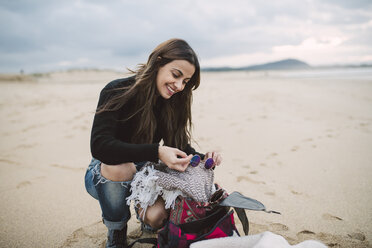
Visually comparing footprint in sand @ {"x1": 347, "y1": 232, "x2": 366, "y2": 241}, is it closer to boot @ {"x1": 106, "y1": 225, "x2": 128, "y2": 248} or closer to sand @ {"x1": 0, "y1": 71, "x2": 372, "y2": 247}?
sand @ {"x1": 0, "y1": 71, "x2": 372, "y2": 247}

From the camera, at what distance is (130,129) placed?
1839mm

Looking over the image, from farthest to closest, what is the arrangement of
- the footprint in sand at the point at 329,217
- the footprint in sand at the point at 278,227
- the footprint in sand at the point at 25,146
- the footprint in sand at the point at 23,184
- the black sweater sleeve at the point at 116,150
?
the footprint in sand at the point at 25,146
the footprint in sand at the point at 23,184
the footprint in sand at the point at 329,217
the footprint in sand at the point at 278,227
the black sweater sleeve at the point at 116,150

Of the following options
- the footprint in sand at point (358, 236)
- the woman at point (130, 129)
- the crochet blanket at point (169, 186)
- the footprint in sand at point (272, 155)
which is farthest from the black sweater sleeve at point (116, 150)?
the footprint in sand at point (272, 155)

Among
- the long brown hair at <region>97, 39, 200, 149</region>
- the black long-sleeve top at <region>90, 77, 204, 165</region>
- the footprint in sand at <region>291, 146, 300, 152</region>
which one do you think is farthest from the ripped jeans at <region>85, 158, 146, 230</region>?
the footprint in sand at <region>291, 146, 300, 152</region>

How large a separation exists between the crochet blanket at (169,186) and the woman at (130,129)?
96 millimetres

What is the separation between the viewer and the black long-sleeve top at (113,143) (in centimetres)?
147

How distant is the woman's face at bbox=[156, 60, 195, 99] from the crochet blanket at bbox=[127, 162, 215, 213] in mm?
571

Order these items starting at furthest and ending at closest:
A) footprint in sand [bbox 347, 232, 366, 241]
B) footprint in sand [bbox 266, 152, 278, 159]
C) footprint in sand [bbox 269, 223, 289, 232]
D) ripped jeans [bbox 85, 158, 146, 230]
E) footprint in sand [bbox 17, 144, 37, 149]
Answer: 1. footprint in sand [bbox 17, 144, 37, 149]
2. footprint in sand [bbox 266, 152, 278, 159]
3. footprint in sand [bbox 269, 223, 289, 232]
4. footprint in sand [bbox 347, 232, 366, 241]
5. ripped jeans [bbox 85, 158, 146, 230]

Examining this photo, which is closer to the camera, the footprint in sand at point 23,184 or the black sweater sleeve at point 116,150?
the black sweater sleeve at point 116,150

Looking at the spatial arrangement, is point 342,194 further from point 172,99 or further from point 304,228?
point 172,99

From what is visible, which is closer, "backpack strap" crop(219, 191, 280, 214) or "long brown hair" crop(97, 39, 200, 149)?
"backpack strap" crop(219, 191, 280, 214)

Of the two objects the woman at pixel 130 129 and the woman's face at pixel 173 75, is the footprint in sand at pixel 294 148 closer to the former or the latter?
the woman at pixel 130 129

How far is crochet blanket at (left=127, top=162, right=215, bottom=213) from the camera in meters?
1.55

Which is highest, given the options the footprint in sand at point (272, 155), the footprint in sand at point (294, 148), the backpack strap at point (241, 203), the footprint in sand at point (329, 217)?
the backpack strap at point (241, 203)
